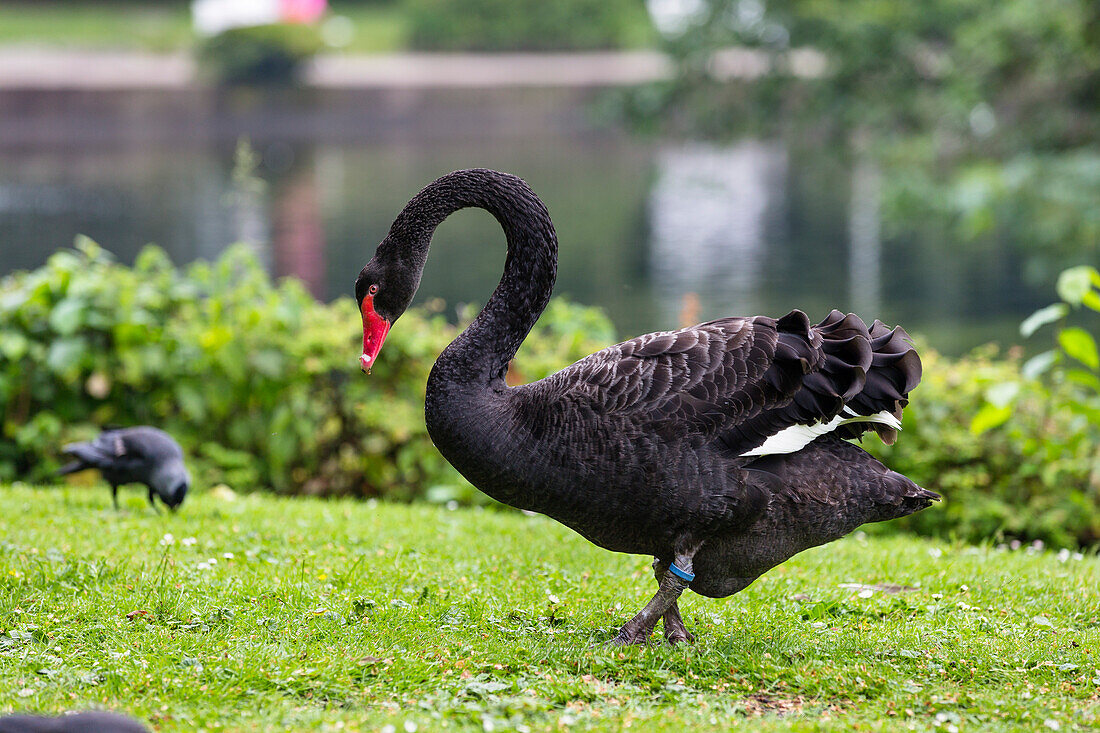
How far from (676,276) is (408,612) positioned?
17128 millimetres

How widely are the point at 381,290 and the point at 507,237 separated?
0.50 m

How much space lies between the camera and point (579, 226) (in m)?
28.5

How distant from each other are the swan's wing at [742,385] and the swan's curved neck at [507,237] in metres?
0.26

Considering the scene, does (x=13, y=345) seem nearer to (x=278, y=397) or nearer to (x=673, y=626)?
(x=278, y=397)

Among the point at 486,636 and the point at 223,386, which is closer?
the point at 486,636

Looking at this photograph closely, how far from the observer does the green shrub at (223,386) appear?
7.51 m

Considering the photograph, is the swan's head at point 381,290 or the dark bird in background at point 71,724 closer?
the dark bird in background at point 71,724

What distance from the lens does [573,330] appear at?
8.21 metres

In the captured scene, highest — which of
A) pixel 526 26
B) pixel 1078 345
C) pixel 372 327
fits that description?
Result: pixel 526 26

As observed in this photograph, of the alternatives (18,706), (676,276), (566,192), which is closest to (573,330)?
(18,706)

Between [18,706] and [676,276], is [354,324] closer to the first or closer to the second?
[18,706]

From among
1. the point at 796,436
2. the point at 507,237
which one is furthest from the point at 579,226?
the point at 796,436

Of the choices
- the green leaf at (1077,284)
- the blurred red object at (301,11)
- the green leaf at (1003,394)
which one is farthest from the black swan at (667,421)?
the blurred red object at (301,11)

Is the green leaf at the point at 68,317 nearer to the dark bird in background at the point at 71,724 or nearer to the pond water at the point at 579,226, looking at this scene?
the pond water at the point at 579,226
